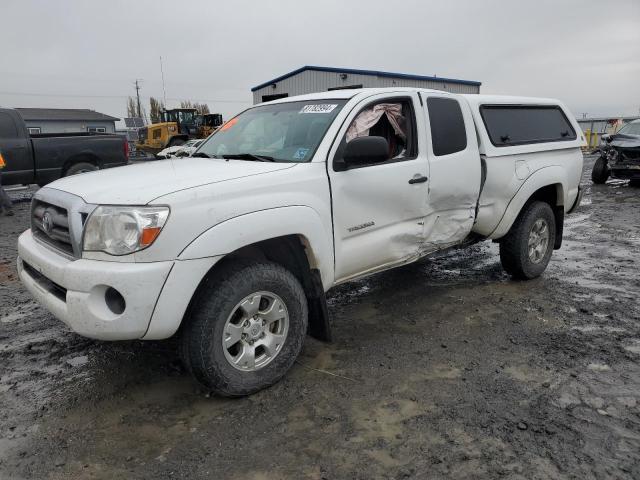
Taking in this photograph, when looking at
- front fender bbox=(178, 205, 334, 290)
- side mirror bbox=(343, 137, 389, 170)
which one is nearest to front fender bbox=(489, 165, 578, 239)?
side mirror bbox=(343, 137, 389, 170)

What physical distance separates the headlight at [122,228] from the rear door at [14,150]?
9.25 meters

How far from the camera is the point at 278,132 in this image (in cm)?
374

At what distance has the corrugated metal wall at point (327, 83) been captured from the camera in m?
26.9

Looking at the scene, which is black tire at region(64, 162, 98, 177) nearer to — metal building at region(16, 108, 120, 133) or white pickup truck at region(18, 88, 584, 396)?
white pickup truck at region(18, 88, 584, 396)

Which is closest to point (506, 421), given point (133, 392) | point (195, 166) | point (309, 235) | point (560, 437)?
point (560, 437)

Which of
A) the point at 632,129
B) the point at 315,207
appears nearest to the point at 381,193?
the point at 315,207

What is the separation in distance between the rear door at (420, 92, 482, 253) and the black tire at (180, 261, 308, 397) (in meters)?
1.54

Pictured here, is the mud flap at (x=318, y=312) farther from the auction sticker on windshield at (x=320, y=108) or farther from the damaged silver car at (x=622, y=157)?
the damaged silver car at (x=622, y=157)

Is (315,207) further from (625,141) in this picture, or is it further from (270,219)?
(625,141)

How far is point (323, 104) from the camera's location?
372 centimetres

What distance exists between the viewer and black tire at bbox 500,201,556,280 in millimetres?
4911

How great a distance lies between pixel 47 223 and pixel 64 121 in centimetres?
4506

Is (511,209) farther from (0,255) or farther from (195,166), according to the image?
(0,255)

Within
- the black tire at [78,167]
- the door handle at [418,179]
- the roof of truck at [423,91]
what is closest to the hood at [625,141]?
the roof of truck at [423,91]
